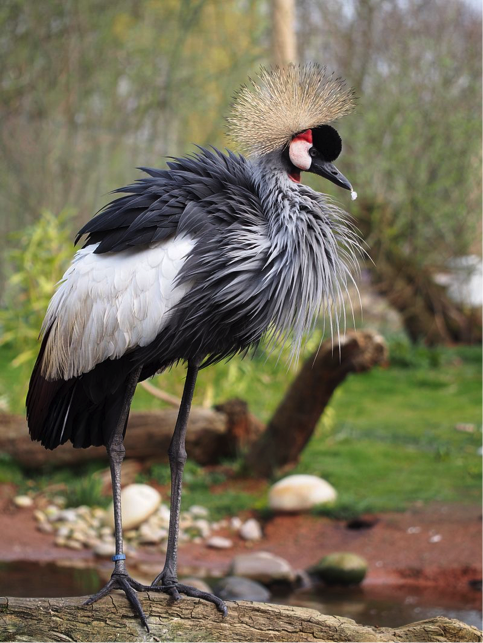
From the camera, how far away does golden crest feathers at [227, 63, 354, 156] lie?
3.60m

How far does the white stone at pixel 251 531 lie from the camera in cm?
681

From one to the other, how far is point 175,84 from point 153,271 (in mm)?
9275

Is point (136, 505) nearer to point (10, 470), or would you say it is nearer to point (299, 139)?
point (10, 470)

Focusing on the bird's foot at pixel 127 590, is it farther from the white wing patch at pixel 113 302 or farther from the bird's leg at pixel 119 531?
the white wing patch at pixel 113 302

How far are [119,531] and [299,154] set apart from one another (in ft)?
5.90

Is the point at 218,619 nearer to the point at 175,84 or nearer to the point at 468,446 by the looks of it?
the point at 468,446

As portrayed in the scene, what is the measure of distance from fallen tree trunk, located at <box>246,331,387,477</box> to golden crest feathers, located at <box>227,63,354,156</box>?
9.62 feet

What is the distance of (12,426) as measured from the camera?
303 inches

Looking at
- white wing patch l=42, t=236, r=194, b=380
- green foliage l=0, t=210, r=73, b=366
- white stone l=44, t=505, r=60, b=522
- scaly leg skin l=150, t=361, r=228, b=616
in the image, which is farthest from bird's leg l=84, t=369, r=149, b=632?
green foliage l=0, t=210, r=73, b=366

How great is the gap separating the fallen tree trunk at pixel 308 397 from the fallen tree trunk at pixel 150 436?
1.12 feet

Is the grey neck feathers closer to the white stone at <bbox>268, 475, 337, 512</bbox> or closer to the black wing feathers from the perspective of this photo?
the black wing feathers

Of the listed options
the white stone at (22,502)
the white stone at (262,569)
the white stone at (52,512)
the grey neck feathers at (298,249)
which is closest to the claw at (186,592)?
the grey neck feathers at (298,249)

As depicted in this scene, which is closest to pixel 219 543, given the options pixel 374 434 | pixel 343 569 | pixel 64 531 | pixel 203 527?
pixel 203 527

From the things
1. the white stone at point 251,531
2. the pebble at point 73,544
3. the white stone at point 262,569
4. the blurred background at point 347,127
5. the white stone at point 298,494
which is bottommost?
the pebble at point 73,544
